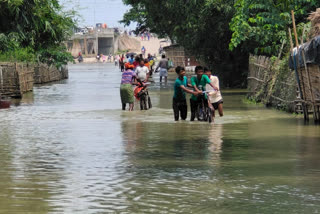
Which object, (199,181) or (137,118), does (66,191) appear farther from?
(137,118)

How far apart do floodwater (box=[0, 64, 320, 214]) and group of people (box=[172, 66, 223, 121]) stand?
0.50 metres

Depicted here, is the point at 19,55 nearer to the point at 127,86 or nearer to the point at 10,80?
the point at 10,80

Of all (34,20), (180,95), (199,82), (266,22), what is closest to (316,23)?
(199,82)

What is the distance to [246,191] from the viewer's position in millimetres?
9328

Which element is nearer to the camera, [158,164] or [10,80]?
[158,164]

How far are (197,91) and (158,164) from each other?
7.02 m

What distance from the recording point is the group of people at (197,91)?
18969mm

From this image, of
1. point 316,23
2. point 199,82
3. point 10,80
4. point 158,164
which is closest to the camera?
point 158,164

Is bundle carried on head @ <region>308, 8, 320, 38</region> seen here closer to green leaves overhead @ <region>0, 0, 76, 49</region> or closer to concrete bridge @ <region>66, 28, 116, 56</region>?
green leaves overhead @ <region>0, 0, 76, 49</region>

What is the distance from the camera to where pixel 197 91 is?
18.8m

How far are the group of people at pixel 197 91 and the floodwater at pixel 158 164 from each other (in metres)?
0.50

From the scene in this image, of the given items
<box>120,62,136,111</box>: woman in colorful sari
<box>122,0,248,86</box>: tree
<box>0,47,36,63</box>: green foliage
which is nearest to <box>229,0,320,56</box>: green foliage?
<box>122,0,248,86</box>: tree

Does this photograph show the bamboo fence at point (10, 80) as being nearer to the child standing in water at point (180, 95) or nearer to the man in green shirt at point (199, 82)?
the child standing in water at point (180, 95)

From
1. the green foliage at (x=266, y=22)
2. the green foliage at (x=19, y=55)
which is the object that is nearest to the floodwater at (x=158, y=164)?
the green foliage at (x=266, y=22)
